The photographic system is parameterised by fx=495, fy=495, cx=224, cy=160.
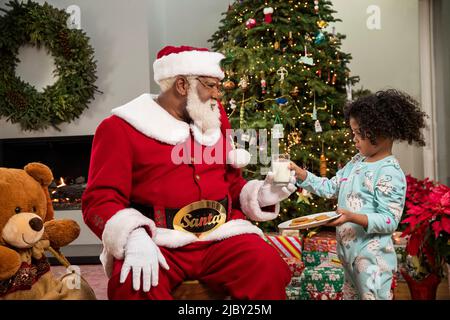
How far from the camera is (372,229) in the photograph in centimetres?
198

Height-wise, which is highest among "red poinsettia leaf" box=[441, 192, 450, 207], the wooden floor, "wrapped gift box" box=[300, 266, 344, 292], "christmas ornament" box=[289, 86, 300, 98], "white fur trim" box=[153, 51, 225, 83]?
"christmas ornament" box=[289, 86, 300, 98]

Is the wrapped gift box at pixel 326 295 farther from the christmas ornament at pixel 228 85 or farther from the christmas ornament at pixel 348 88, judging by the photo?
the christmas ornament at pixel 348 88

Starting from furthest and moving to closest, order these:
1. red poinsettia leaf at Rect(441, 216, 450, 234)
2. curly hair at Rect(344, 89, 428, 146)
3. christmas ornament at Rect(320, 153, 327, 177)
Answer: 1. christmas ornament at Rect(320, 153, 327, 177)
2. red poinsettia leaf at Rect(441, 216, 450, 234)
3. curly hair at Rect(344, 89, 428, 146)

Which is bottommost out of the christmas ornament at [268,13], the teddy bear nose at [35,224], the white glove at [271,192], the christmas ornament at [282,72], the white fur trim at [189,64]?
the teddy bear nose at [35,224]

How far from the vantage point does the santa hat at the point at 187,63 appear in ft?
6.78

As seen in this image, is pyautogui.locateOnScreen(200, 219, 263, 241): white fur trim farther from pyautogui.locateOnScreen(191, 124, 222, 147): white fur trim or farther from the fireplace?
the fireplace

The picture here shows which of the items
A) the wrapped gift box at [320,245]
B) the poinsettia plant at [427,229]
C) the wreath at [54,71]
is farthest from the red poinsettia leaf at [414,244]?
the wreath at [54,71]

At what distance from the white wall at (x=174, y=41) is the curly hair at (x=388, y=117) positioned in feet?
11.2

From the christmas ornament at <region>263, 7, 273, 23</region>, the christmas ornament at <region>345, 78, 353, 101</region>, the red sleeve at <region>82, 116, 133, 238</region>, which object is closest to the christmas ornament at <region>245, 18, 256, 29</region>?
the christmas ornament at <region>263, 7, 273, 23</region>

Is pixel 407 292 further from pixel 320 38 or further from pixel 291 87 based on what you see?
pixel 320 38

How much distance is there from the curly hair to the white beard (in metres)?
0.66

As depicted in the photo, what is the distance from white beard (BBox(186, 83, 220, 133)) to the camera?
2.06 meters

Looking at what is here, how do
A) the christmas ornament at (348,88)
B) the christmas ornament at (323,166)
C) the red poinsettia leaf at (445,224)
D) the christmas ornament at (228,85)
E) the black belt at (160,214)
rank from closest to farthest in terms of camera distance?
the black belt at (160,214)
the red poinsettia leaf at (445,224)
the christmas ornament at (323,166)
the christmas ornament at (228,85)
the christmas ornament at (348,88)

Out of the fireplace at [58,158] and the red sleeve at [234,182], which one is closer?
the red sleeve at [234,182]
